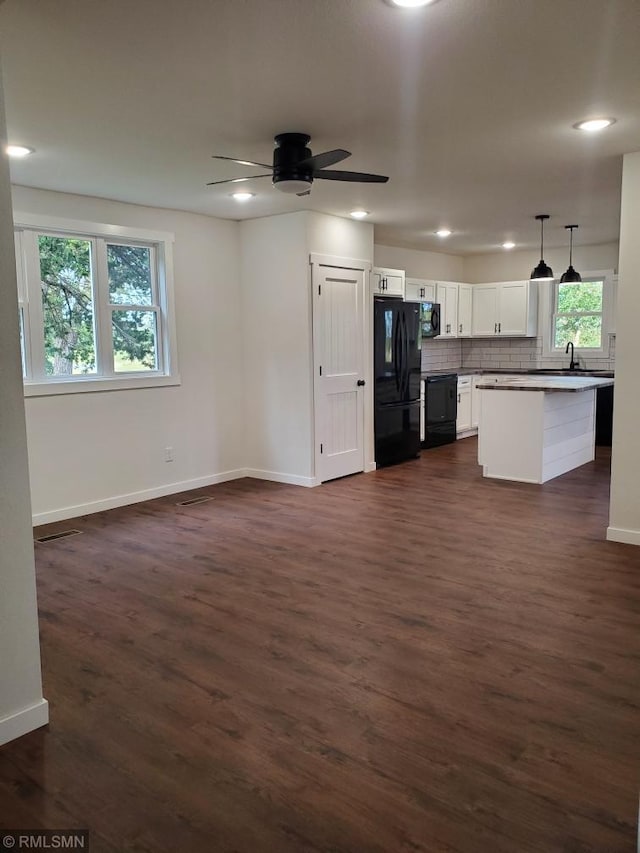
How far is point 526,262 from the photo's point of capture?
903cm

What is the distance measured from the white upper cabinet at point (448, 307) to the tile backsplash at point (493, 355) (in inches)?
13.9

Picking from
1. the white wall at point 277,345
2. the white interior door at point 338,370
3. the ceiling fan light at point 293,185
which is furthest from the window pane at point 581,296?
the ceiling fan light at point 293,185

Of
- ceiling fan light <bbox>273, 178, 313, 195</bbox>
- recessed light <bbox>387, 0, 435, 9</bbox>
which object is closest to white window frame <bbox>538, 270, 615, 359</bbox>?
ceiling fan light <bbox>273, 178, 313, 195</bbox>

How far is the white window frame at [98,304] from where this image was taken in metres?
4.80

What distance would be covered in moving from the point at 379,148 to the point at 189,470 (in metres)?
3.48

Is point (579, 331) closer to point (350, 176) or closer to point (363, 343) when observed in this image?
point (363, 343)

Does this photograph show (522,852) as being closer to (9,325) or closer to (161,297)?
(9,325)

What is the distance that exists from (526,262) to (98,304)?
6.21m

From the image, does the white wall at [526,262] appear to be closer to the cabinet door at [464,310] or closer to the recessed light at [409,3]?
the cabinet door at [464,310]

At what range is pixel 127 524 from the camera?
4977 mm

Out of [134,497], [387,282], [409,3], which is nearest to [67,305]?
[134,497]

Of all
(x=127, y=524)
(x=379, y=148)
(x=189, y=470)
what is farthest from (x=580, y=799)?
(x=189, y=470)

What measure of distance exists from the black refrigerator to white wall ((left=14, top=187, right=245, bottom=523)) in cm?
147

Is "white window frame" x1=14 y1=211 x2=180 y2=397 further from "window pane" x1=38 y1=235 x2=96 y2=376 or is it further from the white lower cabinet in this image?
the white lower cabinet
